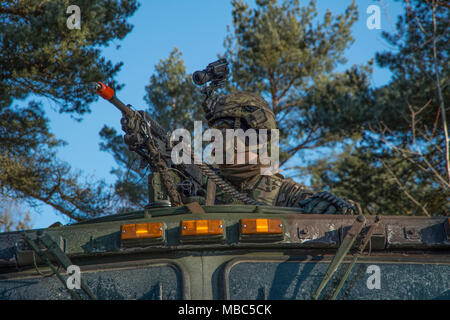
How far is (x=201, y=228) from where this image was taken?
Answer: 11.1ft

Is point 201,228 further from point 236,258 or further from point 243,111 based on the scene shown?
point 243,111

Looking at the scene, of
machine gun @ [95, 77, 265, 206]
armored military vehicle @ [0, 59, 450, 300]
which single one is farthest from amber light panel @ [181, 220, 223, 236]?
machine gun @ [95, 77, 265, 206]

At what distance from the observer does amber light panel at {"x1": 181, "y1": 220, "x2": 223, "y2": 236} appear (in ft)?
11.1

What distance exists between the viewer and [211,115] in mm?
5688

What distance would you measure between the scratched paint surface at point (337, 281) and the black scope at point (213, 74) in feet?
7.47

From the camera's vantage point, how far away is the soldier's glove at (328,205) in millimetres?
4090

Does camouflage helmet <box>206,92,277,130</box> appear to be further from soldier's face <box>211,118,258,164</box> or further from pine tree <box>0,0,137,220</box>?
pine tree <box>0,0,137,220</box>


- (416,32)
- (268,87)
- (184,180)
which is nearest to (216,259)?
(184,180)

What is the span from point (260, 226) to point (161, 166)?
2.06m

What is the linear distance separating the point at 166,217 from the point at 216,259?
357mm
